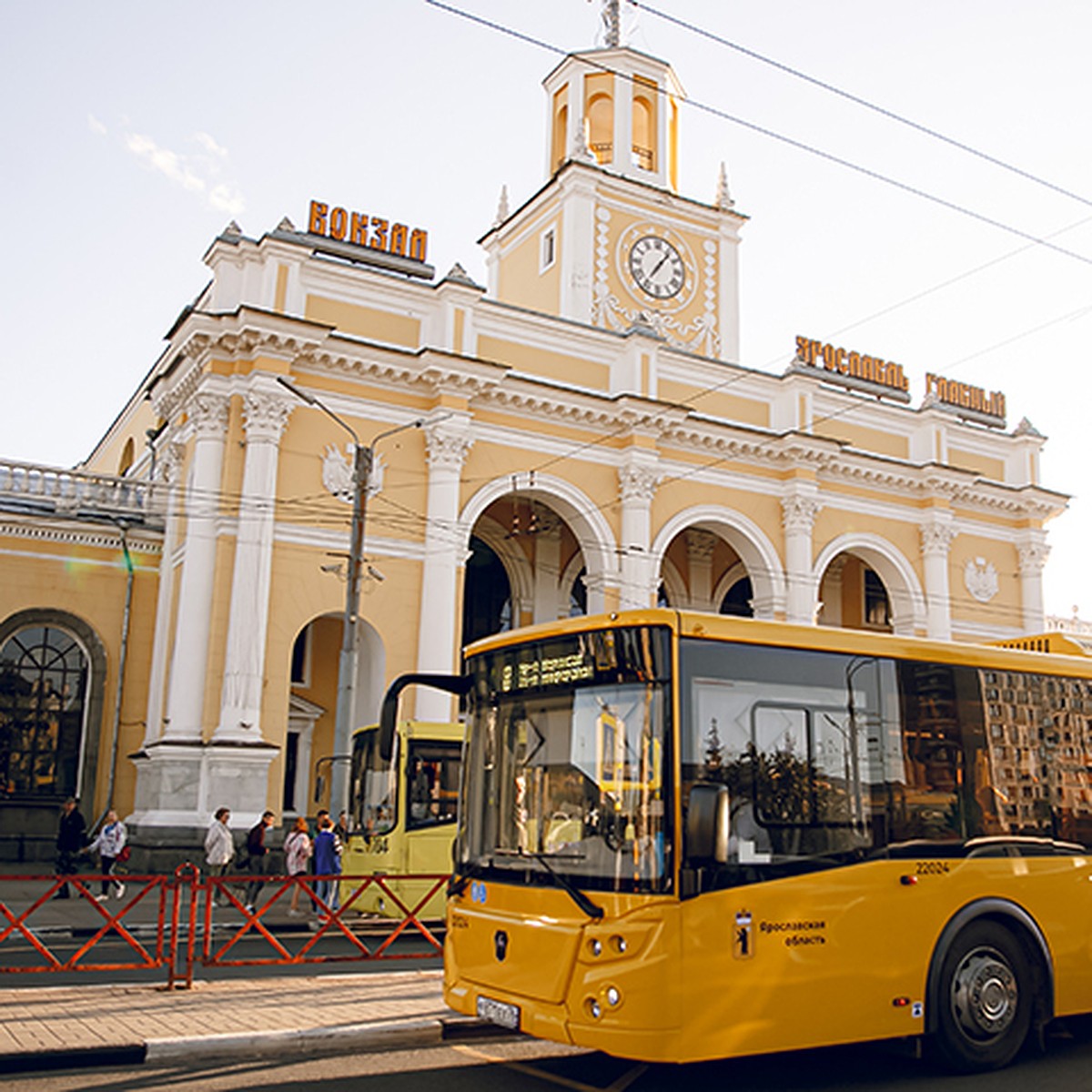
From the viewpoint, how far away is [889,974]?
23.7 ft

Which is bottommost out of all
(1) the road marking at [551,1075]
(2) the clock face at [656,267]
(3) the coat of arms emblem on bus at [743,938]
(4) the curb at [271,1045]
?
(1) the road marking at [551,1075]

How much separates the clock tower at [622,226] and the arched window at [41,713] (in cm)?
1538

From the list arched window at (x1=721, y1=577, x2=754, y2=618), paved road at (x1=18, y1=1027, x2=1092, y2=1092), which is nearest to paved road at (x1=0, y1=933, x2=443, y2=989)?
paved road at (x1=18, y1=1027, x2=1092, y2=1092)

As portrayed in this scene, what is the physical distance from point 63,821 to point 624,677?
619 inches

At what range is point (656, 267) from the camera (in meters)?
33.3

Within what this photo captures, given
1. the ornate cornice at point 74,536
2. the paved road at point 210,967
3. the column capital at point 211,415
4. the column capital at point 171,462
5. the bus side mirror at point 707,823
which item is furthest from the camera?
the column capital at point 171,462

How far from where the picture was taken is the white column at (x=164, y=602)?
994 inches

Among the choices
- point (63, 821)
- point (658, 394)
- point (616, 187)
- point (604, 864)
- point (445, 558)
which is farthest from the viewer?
point (616, 187)

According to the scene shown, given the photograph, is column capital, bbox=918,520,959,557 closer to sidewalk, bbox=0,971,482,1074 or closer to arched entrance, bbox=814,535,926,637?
arched entrance, bbox=814,535,926,637

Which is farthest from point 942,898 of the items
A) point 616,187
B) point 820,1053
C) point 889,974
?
point 616,187

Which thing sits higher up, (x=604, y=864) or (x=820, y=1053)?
(x=604, y=864)

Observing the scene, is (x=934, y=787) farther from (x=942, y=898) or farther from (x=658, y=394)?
(x=658, y=394)

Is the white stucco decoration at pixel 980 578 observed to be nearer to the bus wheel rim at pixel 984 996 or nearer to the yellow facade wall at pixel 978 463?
the yellow facade wall at pixel 978 463

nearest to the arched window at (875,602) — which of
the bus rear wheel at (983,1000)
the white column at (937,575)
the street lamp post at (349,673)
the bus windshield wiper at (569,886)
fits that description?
the white column at (937,575)
